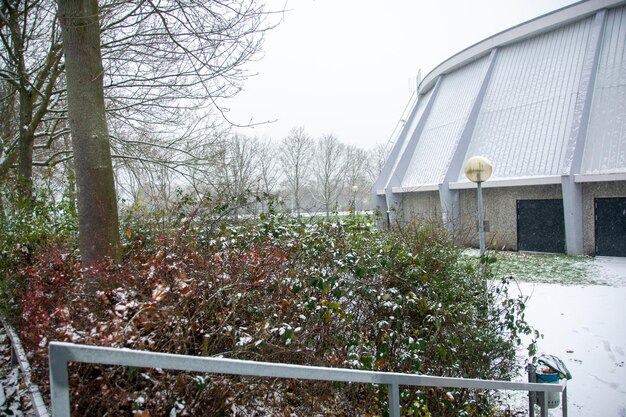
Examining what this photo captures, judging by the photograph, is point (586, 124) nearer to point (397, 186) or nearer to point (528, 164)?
point (528, 164)

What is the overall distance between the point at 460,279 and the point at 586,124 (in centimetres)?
1545

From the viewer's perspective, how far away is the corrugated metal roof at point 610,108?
15484 millimetres

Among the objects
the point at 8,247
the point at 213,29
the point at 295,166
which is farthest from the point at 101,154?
the point at 295,166

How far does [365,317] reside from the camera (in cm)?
400

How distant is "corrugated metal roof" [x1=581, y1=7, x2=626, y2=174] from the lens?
1548 cm

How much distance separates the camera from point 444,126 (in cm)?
2358

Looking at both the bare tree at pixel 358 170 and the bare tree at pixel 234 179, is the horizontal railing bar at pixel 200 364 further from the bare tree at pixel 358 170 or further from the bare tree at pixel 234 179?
the bare tree at pixel 358 170

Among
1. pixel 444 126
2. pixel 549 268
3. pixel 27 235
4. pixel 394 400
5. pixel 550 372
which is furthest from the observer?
pixel 444 126

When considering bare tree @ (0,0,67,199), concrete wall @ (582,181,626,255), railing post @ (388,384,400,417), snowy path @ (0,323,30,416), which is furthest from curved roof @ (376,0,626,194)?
snowy path @ (0,323,30,416)

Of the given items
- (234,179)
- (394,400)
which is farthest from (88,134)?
(394,400)

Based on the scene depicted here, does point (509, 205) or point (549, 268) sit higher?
point (509, 205)

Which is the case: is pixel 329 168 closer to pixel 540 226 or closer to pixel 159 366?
pixel 540 226

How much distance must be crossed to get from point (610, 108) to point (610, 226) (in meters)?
4.85

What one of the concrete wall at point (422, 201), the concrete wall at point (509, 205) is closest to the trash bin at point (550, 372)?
the concrete wall at point (509, 205)
